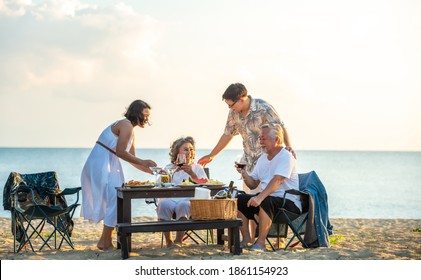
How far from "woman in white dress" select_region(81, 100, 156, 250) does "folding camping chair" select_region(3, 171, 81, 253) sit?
19 cm

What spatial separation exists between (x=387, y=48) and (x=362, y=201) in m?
7.88

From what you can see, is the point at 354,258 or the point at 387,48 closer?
the point at 354,258

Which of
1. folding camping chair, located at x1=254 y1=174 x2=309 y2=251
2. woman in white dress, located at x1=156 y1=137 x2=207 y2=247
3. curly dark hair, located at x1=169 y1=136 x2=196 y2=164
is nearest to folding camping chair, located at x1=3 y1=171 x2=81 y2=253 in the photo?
woman in white dress, located at x1=156 y1=137 x2=207 y2=247

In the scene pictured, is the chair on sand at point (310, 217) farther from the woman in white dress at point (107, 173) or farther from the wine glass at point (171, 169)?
the woman in white dress at point (107, 173)

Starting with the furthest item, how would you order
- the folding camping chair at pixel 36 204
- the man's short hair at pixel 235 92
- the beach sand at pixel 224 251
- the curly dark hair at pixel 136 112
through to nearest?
1. the man's short hair at pixel 235 92
2. the folding camping chair at pixel 36 204
3. the curly dark hair at pixel 136 112
4. the beach sand at pixel 224 251

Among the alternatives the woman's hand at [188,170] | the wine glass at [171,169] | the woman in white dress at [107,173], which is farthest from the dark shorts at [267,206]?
the woman in white dress at [107,173]

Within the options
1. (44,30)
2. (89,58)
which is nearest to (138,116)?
(44,30)

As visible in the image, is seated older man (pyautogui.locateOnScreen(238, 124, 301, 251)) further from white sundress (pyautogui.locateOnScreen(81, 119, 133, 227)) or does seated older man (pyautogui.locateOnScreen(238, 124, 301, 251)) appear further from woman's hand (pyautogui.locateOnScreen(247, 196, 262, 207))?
white sundress (pyautogui.locateOnScreen(81, 119, 133, 227))

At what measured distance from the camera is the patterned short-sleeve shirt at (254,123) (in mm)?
6160

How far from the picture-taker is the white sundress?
591 cm
